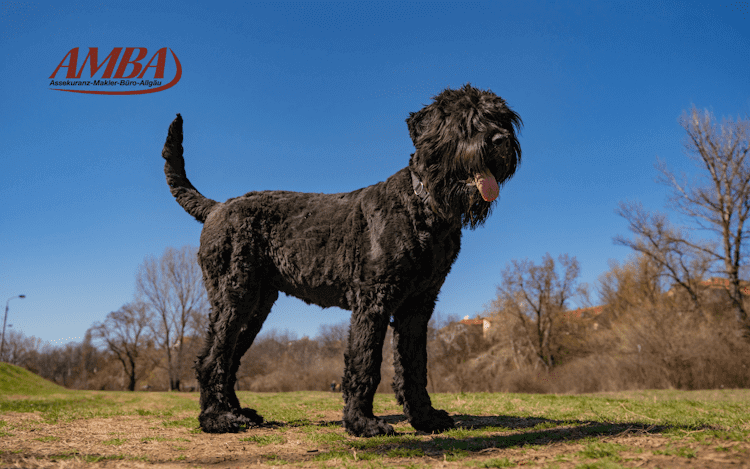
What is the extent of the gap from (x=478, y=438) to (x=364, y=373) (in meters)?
1.15

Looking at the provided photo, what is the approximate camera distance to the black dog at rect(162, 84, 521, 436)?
4.13 metres

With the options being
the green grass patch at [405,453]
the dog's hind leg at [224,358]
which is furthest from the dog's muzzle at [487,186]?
the dog's hind leg at [224,358]

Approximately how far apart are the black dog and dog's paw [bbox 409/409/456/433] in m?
0.01

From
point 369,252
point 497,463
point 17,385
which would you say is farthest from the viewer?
point 17,385

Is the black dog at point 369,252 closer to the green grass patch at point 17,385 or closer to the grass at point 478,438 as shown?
the grass at point 478,438

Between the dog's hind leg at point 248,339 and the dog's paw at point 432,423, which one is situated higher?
the dog's hind leg at point 248,339

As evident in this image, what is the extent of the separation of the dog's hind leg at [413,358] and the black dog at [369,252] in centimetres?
1

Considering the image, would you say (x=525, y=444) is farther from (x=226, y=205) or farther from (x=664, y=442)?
(x=226, y=205)

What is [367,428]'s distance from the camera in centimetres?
406

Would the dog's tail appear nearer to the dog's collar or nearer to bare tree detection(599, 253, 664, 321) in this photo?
the dog's collar

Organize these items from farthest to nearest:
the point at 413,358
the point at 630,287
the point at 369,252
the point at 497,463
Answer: the point at 630,287 < the point at 413,358 < the point at 369,252 < the point at 497,463

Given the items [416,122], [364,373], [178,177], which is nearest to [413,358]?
[364,373]

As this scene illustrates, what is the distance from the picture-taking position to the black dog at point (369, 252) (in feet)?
13.6

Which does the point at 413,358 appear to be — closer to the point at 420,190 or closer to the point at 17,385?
the point at 420,190
